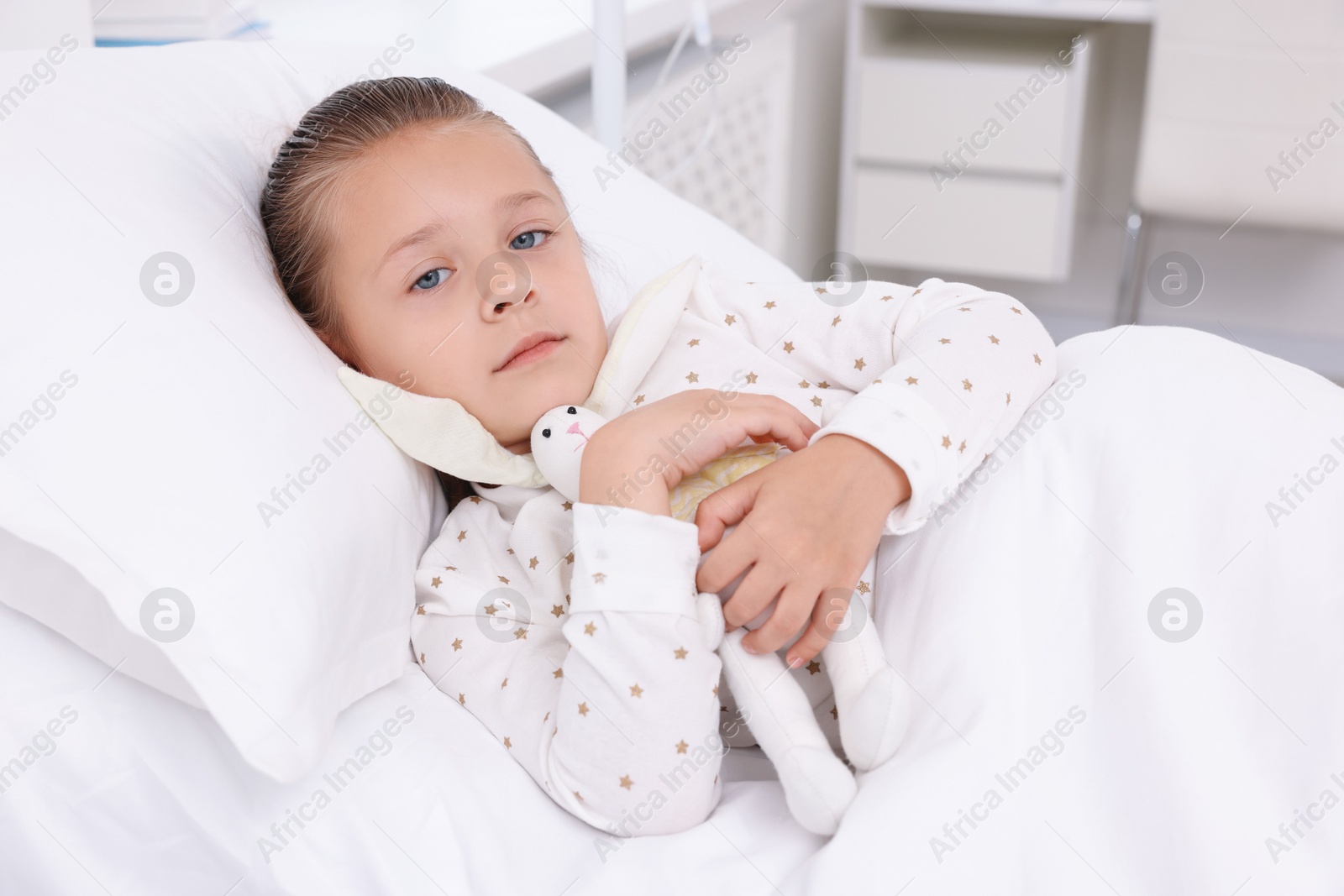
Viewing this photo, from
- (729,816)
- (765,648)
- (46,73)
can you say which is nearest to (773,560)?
(765,648)

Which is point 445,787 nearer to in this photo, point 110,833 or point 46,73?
point 110,833

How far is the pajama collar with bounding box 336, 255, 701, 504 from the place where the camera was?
0.80m

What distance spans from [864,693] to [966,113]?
1703 mm

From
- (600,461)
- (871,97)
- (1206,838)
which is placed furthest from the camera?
(871,97)

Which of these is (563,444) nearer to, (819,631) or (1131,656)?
(819,631)

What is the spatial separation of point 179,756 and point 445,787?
0.15m

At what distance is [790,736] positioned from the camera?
0.68 metres

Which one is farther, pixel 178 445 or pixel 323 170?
pixel 323 170

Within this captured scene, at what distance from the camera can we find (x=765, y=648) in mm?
699

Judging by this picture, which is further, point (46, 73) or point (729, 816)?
point (46, 73)

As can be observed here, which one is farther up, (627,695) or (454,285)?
(454,285)

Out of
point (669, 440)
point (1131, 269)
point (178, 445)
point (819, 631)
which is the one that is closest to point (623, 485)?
point (669, 440)

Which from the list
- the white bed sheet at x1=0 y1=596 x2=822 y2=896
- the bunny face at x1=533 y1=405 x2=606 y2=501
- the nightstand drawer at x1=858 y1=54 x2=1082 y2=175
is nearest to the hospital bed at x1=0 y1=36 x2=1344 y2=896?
the white bed sheet at x1=0 y1=596 x2=822 y2=896

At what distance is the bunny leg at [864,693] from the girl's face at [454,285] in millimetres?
276
